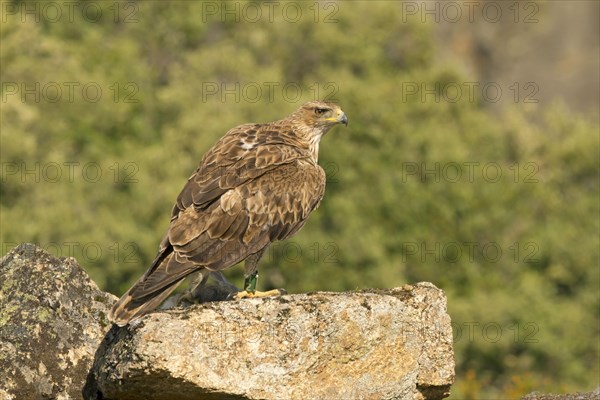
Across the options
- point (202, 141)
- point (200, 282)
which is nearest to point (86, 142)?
point (202, 141)

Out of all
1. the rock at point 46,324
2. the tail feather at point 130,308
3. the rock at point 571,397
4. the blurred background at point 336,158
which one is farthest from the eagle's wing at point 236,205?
the blurred background at point 336,158

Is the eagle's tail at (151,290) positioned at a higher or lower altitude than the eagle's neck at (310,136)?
lower

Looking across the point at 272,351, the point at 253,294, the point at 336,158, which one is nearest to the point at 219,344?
the point at 272,351

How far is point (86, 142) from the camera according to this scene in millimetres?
57875

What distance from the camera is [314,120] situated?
17469mm

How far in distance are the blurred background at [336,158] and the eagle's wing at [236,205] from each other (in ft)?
83.4

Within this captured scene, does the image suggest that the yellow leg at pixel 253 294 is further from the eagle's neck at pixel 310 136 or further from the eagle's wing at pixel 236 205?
the eagle's neck at pixel 310 136

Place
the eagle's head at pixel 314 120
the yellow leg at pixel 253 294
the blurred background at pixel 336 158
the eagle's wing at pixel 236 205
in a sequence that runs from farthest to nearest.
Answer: the blurred background at pixel 336 158, the eagle's head at pixel 314 120, the yellow leg at pixel 253 294, the eagle's wing at pixel 236 205

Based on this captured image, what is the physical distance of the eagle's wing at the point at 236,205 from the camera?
14.0m

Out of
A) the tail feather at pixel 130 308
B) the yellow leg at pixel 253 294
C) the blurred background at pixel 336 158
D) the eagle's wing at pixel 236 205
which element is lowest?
the blurred background at pixel 336 158

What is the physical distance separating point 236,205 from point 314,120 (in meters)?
3.02

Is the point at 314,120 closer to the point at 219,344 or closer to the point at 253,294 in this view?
the point at 253,294

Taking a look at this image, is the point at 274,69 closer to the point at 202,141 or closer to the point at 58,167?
the point at 202,141

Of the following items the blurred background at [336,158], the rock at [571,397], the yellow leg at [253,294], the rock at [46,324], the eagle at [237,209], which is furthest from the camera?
the blurred background at [336,158]
